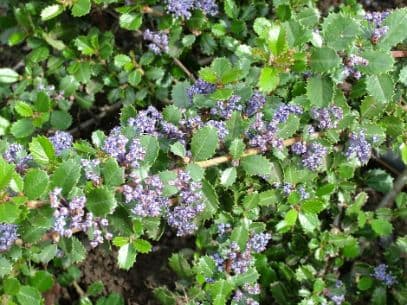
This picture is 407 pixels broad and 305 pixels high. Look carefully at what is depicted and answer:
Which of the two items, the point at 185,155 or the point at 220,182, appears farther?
the point at 220,182

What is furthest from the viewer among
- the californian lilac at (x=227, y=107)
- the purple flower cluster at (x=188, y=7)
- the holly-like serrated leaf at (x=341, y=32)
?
the purple flower cluster at (x=188, y=7)

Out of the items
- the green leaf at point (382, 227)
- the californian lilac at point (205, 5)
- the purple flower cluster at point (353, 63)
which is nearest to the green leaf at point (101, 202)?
the purple flower cluster at point (353, 63)

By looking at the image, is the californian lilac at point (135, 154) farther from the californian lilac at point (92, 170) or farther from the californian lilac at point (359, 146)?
the californian lilac at point (359, 146)

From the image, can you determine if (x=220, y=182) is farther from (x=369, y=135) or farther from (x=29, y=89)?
(x=29, y=89)

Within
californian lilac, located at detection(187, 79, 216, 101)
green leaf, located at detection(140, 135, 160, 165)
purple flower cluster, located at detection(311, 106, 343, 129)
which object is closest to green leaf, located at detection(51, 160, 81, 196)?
green leaf, located at detection(140, 135, 160, 165)

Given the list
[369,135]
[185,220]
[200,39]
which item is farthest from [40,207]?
[200,39]
